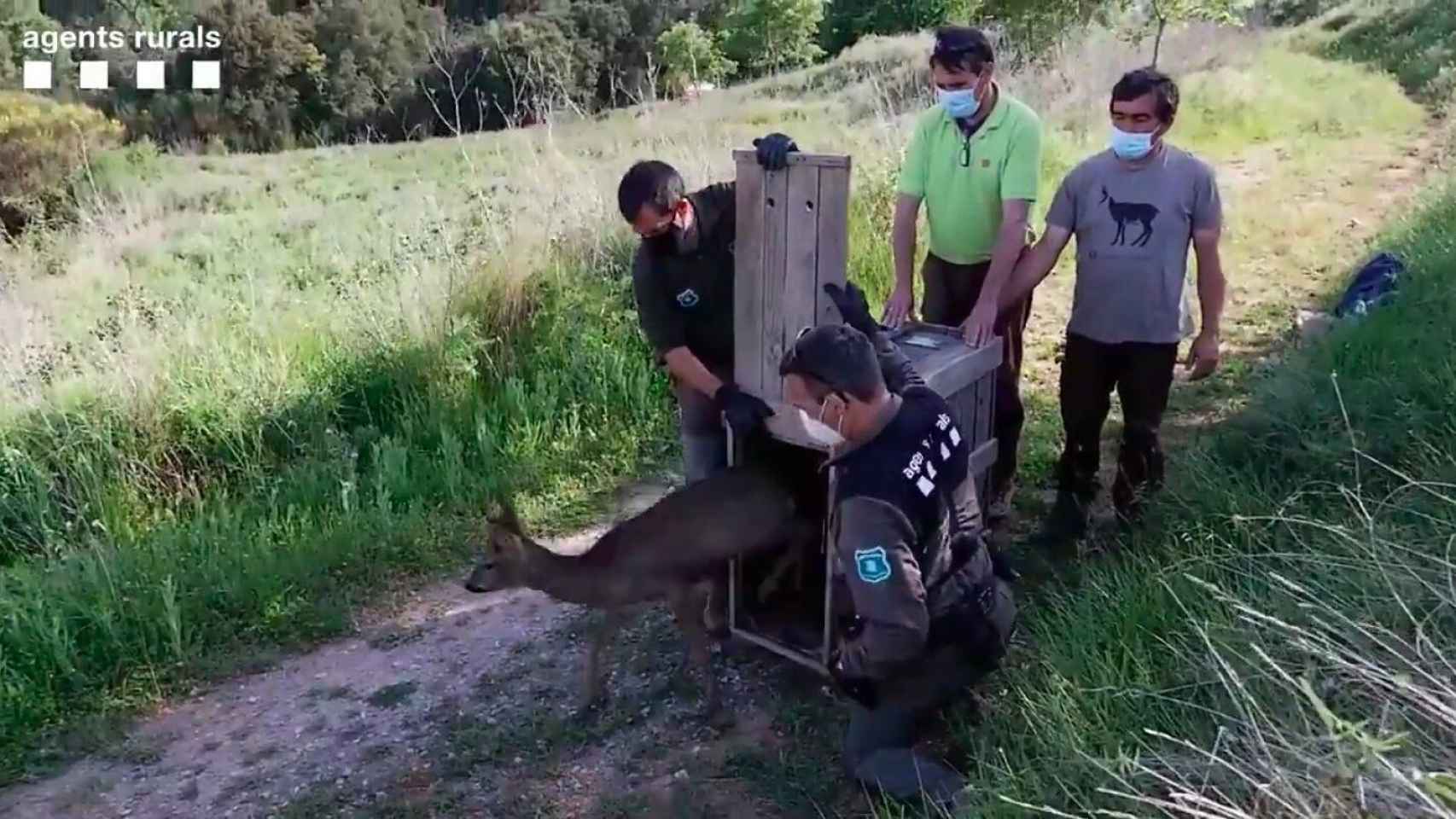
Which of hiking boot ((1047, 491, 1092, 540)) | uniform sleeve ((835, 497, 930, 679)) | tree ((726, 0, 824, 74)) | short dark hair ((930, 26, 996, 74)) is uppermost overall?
tree ((726, 0, 824, 74))

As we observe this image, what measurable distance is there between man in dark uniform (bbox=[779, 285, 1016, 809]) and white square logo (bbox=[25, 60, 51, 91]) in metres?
34.9

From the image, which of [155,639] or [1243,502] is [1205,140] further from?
[155,639]

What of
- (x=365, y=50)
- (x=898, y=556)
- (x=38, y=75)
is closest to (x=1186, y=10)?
(x=898, y=556)

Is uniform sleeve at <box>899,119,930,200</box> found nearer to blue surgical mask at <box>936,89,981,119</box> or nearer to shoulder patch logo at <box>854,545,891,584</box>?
blue surgical mask at <box>936,89,981,119</box>

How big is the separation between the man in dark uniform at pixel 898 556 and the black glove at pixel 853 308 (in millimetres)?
189

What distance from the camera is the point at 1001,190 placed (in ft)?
15.0

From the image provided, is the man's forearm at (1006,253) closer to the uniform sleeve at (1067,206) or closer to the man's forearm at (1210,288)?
the uniform sleeve at (1067,206)

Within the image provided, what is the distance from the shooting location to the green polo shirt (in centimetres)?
451

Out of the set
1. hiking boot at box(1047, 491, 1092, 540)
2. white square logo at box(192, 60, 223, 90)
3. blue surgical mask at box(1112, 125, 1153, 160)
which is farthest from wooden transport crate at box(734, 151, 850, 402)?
white square logo at box(192, 60, 223, 90)

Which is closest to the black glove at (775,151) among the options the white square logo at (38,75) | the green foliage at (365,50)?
the green foliage at (365,50)

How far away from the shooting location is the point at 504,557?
438 cm

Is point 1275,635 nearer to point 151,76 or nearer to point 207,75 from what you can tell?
point 207,75

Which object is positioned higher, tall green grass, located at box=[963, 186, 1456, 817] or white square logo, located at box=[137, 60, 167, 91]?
white square logo, located at box=[137, 60, 167, 91]

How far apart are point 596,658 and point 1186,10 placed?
17.9 m
